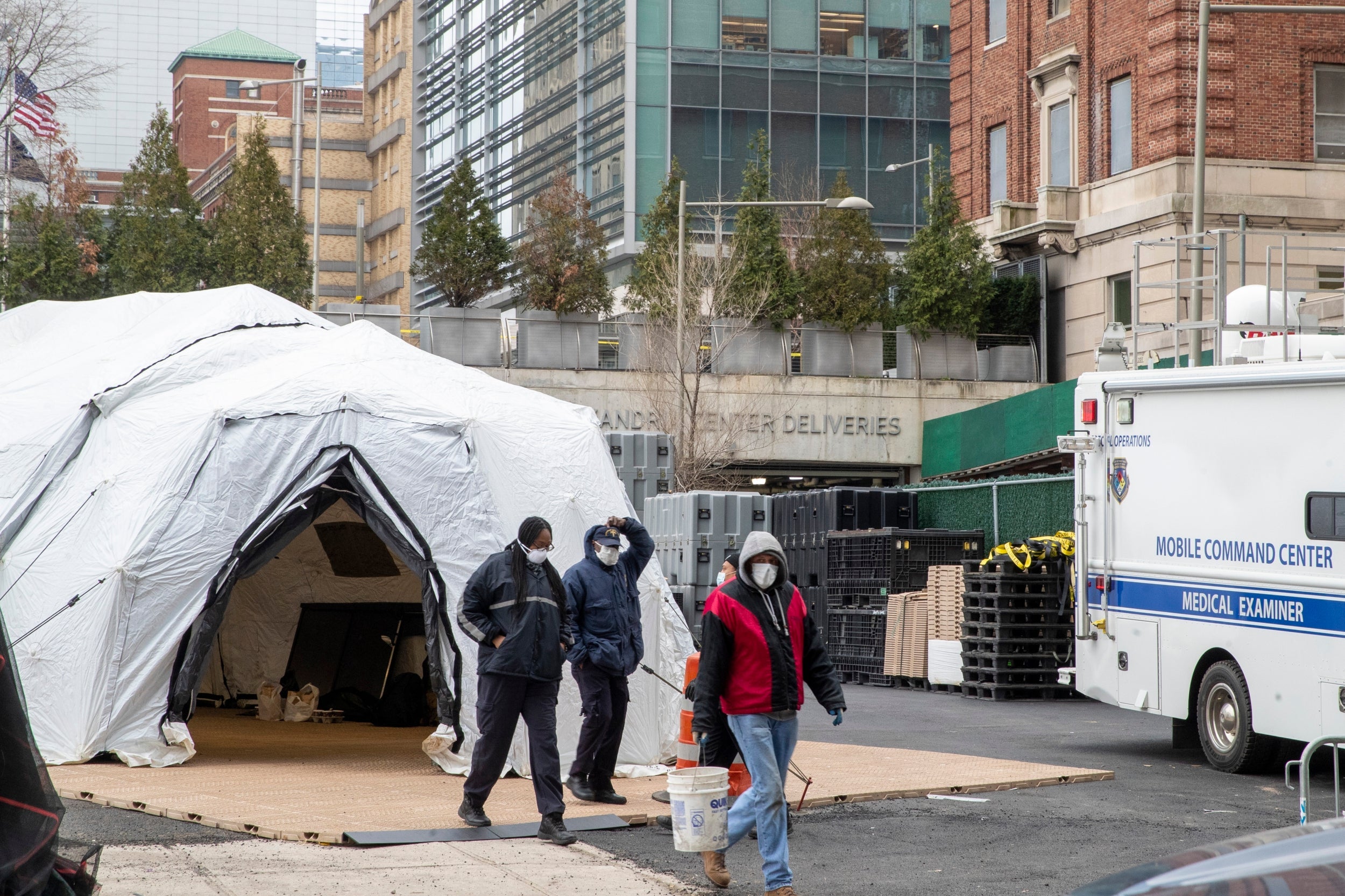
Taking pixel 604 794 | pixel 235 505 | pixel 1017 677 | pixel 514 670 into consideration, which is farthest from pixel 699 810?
pixel 1017 677

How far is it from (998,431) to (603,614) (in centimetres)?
2252

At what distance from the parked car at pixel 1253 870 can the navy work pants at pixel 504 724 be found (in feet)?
20.3

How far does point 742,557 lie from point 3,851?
3.76 m

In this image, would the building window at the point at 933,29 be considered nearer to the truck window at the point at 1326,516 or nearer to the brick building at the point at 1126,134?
the brick building at the point at 1126,134

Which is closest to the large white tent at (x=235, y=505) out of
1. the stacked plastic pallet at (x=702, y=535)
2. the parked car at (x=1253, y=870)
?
the parked car at (x=1253, y=870)

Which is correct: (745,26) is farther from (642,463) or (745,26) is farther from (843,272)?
(642,463)

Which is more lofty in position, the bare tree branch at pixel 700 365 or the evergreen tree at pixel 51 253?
the evergreen tree at pixel 51 253

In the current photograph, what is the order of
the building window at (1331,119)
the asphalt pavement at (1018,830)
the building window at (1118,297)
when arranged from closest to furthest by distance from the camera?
the asphalt pavement at (1018,830) < the building window at (1331,119) < the building window at (1118,297)

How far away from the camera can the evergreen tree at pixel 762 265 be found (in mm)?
37469

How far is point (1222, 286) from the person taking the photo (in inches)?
587

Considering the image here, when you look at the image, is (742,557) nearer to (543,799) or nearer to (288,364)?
(543,799)

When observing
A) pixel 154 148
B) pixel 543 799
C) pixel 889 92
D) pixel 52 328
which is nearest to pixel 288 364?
pixel 52 328

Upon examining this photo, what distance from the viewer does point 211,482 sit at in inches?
519

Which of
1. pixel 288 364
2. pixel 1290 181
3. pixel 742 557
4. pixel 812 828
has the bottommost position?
pixel 812 828
